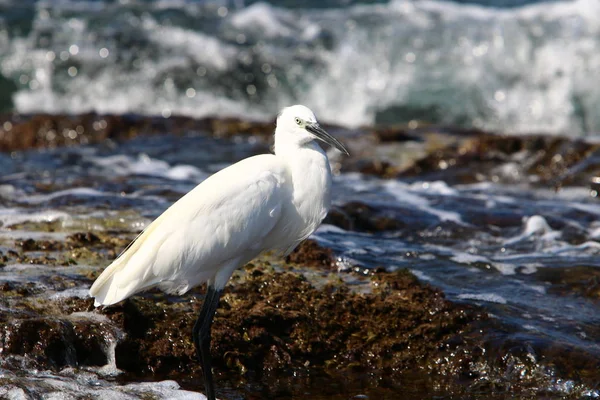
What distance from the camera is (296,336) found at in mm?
4699

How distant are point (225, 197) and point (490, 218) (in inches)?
144

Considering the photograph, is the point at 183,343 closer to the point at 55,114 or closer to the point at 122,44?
the point at 55,114

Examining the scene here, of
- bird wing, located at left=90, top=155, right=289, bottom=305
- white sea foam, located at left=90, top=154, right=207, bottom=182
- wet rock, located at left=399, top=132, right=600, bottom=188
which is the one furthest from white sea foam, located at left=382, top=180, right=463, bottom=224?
bird wing, located at left=90, top=155, right=289, bottom=305

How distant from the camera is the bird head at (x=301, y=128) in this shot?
4348 mm

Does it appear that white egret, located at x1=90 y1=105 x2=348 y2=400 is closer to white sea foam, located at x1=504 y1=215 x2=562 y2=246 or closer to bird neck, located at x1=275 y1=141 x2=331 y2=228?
bird neck, located at x1=275 y1=141 x2=331 y2=228

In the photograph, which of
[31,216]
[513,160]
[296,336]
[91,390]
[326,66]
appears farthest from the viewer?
[326,66]

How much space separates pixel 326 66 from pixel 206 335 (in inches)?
459

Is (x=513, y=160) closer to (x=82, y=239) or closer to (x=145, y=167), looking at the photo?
(x=145, y=167)

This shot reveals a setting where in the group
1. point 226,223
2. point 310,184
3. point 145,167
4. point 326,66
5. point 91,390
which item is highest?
point 326,66

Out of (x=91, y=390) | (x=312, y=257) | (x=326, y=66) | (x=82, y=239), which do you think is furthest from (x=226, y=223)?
(x=326, y=66)

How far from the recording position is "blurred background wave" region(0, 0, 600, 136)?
14.4 meters

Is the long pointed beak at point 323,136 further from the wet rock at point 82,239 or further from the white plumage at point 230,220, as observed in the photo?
the wet rock at point 82,239

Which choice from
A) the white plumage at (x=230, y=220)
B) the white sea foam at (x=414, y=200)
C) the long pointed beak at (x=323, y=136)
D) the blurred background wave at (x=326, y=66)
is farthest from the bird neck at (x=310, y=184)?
the blurred background wave at (x=326, y=66)

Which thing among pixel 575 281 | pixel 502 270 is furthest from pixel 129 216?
pixel 575 281
